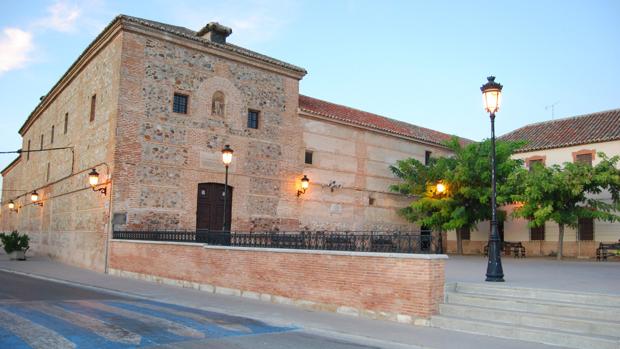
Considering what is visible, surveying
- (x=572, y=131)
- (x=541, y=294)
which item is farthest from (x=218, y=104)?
(x=572, y=131)

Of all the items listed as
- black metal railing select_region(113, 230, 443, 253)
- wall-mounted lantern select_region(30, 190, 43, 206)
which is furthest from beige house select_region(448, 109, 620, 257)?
wall-mounted lantern select_region(30, 190, 43, 206)

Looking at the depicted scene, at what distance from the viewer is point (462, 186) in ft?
84.7

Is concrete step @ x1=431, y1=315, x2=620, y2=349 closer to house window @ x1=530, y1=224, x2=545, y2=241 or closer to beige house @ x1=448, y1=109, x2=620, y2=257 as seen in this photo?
beige house @ x1=448, y1=109, x2=620, y2=257

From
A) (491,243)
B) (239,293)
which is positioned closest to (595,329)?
(491,243)

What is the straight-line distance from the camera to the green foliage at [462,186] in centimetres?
2511

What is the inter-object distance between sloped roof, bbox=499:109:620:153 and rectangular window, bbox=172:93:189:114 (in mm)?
17421

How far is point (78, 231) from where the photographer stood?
76.2 feet

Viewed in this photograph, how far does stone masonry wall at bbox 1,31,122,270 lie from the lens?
2097cm

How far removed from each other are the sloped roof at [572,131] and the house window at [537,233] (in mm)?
4572

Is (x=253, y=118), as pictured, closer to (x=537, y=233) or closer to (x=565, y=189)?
(x=565, y=189)

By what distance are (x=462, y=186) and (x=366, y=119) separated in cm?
666

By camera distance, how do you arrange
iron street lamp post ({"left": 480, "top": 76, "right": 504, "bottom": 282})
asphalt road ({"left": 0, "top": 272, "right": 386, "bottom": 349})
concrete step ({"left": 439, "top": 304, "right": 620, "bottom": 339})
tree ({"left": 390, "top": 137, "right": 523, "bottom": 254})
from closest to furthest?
asphalt road ({"left": 0, "top": 272, "right": 386, "bottom": 349}), concrete step ({"left": 439, "top": 304, "right": 620, "bottom": 339}), iron street lamp post ({"left": 480, "top": 76, "right": 504, "bottom": 282}), tree ({"left": 390, "top": 137, "right": 523, "bottom": 254})

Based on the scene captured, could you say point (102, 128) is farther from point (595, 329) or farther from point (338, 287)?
point (595, 329)

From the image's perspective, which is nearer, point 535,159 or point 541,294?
point 541,294
